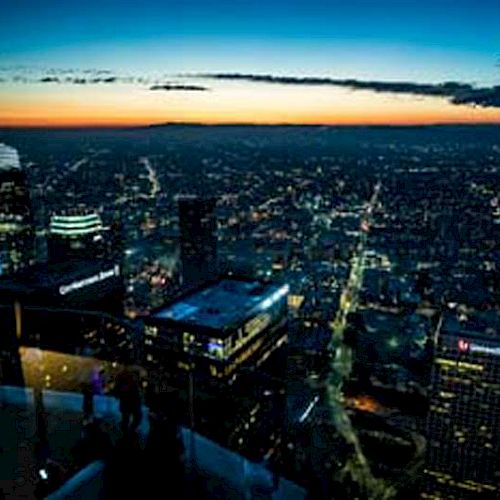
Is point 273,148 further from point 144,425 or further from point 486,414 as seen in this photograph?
point 144,425

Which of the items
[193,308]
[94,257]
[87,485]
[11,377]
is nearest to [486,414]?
[193,308]

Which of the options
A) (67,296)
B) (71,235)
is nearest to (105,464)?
(67,296)

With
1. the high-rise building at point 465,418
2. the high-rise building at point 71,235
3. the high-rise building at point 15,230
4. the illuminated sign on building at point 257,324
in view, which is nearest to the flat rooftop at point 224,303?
the illuminated sign on building at point 257,324

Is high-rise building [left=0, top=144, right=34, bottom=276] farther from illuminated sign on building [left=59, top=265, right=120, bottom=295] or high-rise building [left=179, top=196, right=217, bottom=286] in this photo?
high-rise building [left=179, top=196, right=217, bottom=286]

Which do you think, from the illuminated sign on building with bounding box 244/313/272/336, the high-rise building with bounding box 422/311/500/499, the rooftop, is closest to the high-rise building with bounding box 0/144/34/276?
the illuminated sign on building with bounding box 244/313/272/336

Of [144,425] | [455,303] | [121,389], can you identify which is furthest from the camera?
[455,303]
